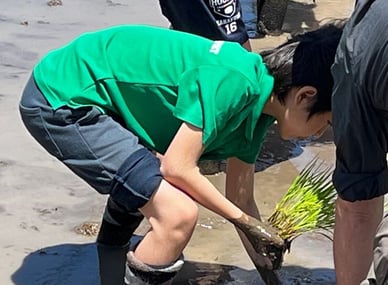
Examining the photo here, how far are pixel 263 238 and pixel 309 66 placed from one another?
58 cm

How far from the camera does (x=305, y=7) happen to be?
26.7 feet

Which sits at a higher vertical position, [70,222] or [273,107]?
[273,107]

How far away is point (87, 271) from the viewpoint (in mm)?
3547

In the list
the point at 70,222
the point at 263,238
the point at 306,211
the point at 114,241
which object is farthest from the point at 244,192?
the point at 70,222

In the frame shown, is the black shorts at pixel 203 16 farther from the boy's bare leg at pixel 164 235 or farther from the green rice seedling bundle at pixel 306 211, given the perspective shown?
the boy's bare leg at pixel 164 235

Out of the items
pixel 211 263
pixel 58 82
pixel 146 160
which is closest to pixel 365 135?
pixel 146 160

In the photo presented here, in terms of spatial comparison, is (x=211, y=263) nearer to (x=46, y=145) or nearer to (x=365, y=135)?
(x=46, y=145)

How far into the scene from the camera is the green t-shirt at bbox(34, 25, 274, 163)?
110 inches

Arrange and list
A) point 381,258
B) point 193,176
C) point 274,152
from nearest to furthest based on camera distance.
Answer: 1. point 381,258
2. point 193,176
3. point 274,152

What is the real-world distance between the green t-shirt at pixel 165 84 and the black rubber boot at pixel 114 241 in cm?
40

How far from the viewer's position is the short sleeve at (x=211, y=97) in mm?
2770

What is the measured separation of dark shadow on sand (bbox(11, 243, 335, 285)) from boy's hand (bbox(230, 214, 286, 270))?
0.37 m

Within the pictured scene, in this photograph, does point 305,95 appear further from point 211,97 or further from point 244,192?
point 244,192

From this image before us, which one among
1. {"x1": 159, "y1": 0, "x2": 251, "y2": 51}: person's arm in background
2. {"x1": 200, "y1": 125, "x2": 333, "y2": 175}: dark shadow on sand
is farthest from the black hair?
{"x1": 200, "y1": 125, "x2": 333, "y2": 175}: dark shadow on sand
